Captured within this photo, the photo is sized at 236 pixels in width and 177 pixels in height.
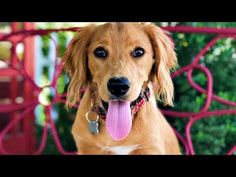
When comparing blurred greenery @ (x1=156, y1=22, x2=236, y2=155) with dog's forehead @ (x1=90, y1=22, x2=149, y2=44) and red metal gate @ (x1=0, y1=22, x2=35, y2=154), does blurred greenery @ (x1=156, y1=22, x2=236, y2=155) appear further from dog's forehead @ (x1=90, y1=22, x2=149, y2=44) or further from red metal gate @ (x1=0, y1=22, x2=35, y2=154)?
red metal gate @ (x1=0, y1=22, x2=35, y2=154)

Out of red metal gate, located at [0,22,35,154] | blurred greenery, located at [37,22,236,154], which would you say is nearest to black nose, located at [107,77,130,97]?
blurred greenery, located at [37,22,236,154]

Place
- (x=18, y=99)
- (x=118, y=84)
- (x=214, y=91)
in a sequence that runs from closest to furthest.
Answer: (x=118, y=84) < (x=214, y=91) < (x=18, y=99)

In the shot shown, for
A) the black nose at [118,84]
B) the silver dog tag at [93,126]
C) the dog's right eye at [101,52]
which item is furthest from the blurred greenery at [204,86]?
the black nose at [118,84]

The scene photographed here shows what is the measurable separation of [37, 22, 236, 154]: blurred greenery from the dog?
688mm

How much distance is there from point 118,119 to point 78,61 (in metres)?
0.31

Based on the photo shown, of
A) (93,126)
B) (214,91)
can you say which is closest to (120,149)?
(93,126)

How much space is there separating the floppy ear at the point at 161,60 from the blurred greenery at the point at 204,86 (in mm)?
783

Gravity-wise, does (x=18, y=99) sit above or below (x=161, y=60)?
below

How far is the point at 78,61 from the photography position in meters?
2.29

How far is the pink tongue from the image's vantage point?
212cm

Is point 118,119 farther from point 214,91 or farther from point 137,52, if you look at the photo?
point 214,91

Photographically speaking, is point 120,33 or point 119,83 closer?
point 119,83

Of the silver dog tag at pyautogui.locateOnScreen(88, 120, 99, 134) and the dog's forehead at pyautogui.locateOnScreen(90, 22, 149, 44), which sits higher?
the dog's forehead at pyautogui.locateOnScreen(90, 22, 149, 44)
